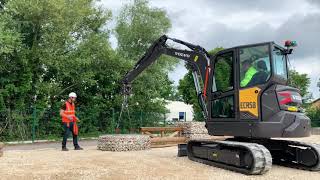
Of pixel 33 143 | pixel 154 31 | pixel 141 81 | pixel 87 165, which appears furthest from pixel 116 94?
pixel 87 165

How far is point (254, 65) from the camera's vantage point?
32.3 ft

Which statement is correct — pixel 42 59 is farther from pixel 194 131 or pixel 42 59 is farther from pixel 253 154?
pixel 253 154

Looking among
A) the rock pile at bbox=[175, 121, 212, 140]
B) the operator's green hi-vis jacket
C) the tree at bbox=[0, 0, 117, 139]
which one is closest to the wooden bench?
the rock pile at bbox=[175, 121, 212, 140]

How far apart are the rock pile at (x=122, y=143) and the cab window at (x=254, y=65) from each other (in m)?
5.09

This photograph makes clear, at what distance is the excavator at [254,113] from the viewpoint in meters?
9.44

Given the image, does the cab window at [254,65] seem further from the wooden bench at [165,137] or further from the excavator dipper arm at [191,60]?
the wooden bench at [165,137]

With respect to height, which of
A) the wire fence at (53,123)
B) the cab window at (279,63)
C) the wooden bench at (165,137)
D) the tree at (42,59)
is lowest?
the wooden bench at (165,137)

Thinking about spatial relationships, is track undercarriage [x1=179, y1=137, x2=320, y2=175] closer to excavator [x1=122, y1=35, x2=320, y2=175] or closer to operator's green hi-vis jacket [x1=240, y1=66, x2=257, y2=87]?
excavator [x1=122, y1=35, x2=320, y2=175]

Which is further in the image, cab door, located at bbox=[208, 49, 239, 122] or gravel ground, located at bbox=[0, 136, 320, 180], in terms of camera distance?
cab door, located at bbox=[208, 49, 239, 122]

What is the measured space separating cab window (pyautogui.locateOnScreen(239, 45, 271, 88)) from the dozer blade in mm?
1418

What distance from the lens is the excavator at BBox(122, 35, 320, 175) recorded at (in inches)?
372

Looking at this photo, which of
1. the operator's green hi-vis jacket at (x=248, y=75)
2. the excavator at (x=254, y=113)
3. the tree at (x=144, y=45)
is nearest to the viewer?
the excavator at (x=254, y=113)

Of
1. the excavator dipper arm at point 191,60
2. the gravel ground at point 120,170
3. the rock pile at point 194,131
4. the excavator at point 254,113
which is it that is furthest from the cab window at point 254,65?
the rock pile at point 194,131

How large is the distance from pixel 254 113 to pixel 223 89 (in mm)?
1052
